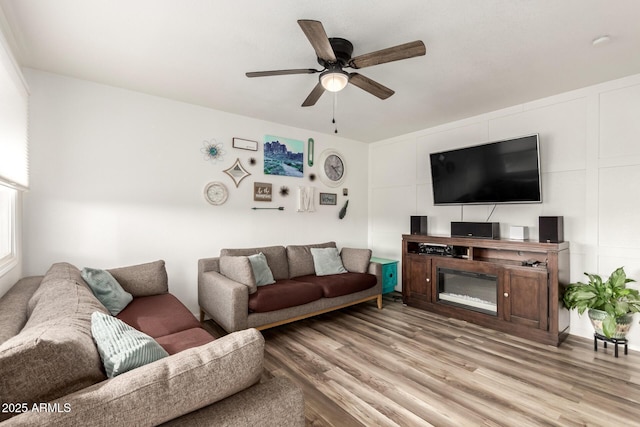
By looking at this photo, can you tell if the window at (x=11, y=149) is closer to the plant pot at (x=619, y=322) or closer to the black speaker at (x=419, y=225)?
the black speaker at (x=419, y=225)

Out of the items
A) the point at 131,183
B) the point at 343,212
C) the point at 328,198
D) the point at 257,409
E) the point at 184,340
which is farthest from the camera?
the point at 343,212

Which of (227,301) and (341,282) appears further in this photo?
(341,282)

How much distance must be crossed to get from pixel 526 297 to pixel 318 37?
318cm

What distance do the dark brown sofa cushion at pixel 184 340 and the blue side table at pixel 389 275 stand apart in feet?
9.76

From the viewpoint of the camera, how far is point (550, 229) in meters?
3.03

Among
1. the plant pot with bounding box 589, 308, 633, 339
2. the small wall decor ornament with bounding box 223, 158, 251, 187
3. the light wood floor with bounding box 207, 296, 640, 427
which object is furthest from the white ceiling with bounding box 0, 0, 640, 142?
the light wood floor with bounding box 207, 296, 640, 427

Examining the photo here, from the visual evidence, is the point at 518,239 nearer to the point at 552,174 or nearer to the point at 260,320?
the point at 552,174

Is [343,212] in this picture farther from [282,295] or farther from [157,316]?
[157,316]

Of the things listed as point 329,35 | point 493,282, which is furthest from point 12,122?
point 493,282

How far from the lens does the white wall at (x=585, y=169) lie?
111 inches

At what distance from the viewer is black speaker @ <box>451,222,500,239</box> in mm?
3455

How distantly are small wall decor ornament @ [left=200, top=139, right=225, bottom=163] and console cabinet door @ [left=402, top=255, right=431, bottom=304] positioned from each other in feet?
9.43

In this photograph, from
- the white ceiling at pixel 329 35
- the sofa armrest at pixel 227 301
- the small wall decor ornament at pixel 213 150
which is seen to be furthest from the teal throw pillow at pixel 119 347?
the small wall decor ornament at pixel 213 150

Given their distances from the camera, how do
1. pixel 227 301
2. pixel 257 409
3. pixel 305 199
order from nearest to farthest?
pixel 257 409, pixel 227 301, pixel 305 199
